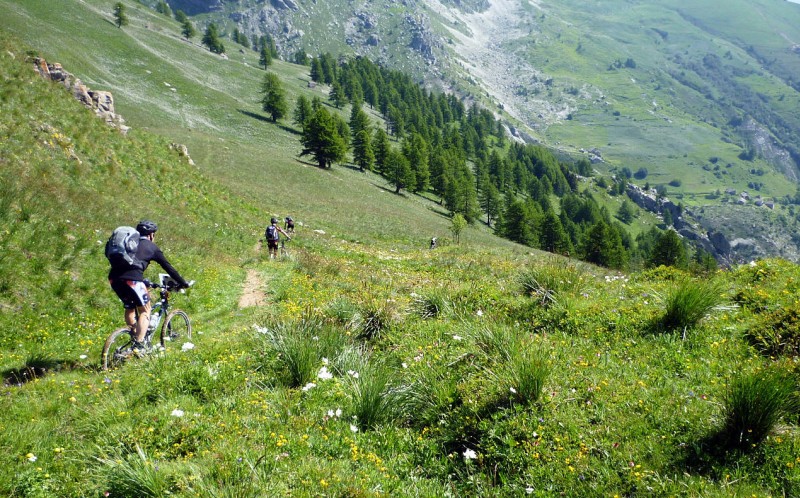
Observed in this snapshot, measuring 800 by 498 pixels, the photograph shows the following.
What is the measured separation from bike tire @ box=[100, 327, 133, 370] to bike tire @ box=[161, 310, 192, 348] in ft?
2.39

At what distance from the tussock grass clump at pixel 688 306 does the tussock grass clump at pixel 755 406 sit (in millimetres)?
2623

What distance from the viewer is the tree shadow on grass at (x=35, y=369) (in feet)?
23.0

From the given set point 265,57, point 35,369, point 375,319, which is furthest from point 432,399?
point 265,57

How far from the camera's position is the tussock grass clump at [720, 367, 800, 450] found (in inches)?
163

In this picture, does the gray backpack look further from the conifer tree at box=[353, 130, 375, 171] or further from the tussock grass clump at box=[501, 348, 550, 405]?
the conifer tree at box=[353, 130, 375, 171]

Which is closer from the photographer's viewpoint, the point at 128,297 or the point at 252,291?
the point at 128,297

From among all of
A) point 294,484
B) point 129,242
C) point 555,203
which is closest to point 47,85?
point 129,242

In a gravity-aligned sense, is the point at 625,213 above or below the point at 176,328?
below

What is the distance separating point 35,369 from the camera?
7434mm

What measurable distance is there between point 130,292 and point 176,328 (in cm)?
281

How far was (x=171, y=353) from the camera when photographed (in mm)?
7219

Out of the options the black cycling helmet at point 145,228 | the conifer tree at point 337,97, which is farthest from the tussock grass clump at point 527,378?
the conifer tree at point 337,97

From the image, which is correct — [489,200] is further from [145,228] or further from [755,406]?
[755,406]

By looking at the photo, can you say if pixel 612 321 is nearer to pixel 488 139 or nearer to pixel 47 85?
pixel 47 85
